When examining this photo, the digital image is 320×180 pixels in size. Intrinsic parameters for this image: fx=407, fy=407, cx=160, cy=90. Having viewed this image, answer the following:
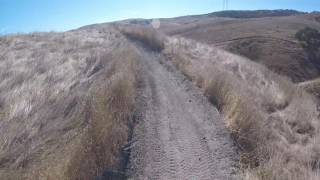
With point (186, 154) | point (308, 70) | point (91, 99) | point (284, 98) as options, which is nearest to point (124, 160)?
point (186, 154)

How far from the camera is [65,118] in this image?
12133 millimetres

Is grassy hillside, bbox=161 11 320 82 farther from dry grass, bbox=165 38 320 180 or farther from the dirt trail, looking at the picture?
the dirt trail

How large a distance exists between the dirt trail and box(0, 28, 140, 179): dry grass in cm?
51

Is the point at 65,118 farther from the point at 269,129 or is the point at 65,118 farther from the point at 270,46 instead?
the point at 270,46

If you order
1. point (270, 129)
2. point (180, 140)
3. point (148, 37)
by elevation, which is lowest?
point (270, 129)

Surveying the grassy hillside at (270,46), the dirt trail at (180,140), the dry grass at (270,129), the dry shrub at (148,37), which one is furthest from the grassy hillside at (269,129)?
the grassy hillside at (270,46)

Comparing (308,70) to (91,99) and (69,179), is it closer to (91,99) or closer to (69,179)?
(91,99)

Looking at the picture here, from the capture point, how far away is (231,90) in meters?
13.8

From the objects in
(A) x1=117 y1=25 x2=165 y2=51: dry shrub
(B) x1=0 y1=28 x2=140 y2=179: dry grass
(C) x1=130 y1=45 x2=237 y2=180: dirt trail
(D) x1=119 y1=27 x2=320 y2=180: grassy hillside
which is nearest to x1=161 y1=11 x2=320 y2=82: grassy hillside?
(A) x1=117 y1=25 x2=165 y2=51: dry shrub

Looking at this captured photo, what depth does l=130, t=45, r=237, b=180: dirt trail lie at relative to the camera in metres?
8.35

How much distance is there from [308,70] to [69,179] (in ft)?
151

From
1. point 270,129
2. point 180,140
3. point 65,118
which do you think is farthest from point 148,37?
point 180,140

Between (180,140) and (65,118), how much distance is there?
401 centimetres

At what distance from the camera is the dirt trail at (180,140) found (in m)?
8.35
